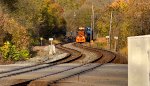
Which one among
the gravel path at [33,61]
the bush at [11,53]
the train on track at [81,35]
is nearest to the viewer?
the gravel path at [33,61]

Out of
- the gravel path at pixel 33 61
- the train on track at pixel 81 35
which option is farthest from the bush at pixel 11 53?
the train on track at pixel 81 35

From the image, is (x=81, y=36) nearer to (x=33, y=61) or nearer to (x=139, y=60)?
(x=33, y=61)

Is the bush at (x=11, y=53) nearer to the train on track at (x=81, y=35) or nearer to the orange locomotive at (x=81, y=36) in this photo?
the train on track at (x=81, y=35)

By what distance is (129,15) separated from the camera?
40.8m

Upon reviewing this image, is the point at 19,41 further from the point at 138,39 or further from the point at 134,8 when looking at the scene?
the point at 138,39

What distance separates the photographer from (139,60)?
628 centimetres

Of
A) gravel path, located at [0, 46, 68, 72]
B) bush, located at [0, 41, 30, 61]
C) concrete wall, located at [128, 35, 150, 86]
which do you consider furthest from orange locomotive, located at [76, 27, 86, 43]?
concrete wall, located at [128, 35, 150, 86]

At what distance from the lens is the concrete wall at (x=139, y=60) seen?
611 centimetres

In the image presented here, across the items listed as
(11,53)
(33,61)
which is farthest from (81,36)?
(33,61)

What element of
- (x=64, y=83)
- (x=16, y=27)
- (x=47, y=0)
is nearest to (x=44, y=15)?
(x=47, y=0)

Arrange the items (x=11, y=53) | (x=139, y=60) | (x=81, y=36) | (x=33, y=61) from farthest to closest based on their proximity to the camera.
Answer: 1. (x=81, y=36)
2. (x=11, y=53)
3. (x=33, y=61)
4. (x=139, y=60)

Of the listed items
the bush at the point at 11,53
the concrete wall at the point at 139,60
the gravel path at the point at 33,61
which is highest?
the concrete wall at the point at 139,60

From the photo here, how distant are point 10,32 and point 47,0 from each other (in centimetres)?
5649

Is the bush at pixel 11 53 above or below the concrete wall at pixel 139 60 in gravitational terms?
below
